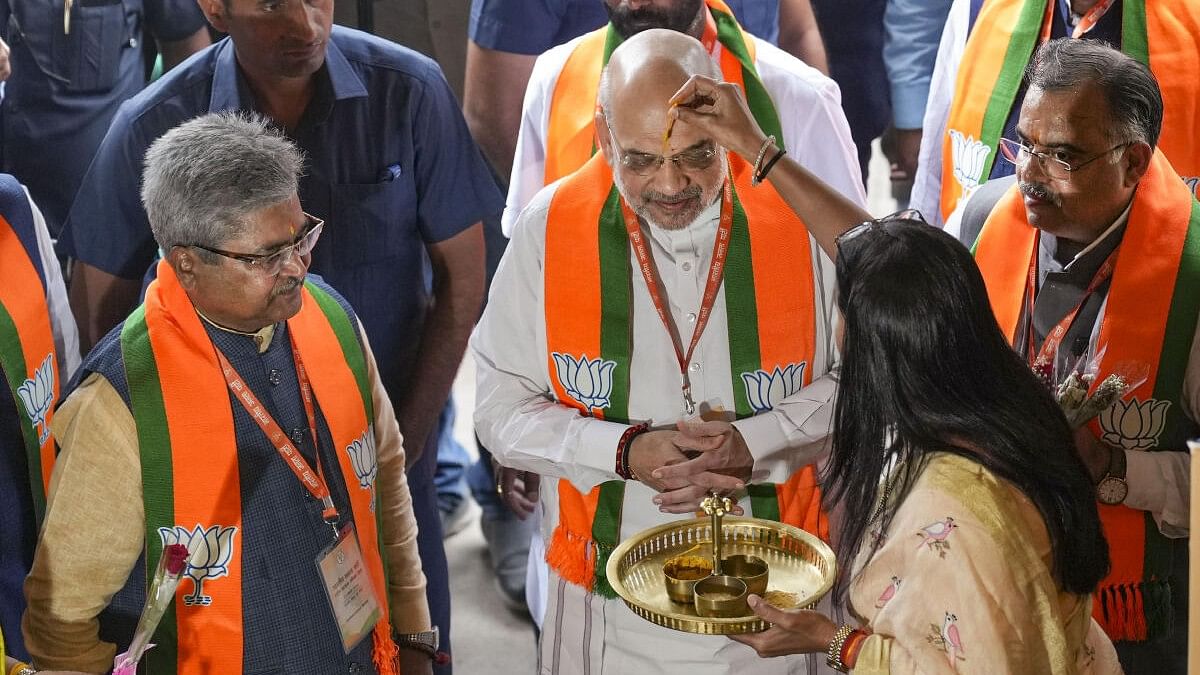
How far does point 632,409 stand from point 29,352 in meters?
1.40

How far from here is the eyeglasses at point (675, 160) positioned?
3199 millimetres

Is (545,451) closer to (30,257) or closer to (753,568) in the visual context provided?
(753,568)

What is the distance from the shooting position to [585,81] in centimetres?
431

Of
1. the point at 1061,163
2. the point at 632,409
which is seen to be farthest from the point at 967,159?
the point at 632,409

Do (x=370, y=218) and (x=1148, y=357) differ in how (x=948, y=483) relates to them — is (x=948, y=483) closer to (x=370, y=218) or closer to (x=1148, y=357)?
(x=1148, y=357)

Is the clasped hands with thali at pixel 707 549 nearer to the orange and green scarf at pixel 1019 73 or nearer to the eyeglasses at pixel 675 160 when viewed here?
the eyeglasses at pixel 675 160

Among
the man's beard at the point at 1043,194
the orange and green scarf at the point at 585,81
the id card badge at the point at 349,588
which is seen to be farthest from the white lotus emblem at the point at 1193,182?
the id card badge at the point at 349,588

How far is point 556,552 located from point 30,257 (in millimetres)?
1426

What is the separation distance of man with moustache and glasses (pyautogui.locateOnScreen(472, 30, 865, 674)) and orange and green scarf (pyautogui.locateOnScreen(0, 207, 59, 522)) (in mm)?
1019

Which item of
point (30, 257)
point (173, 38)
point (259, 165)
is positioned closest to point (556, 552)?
point (259, 165)

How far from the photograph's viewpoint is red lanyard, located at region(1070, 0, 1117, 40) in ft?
13.5

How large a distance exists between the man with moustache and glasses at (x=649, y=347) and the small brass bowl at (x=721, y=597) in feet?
0.83

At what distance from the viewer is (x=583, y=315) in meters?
3.41

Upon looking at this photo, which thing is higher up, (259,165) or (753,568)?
(259,165)
